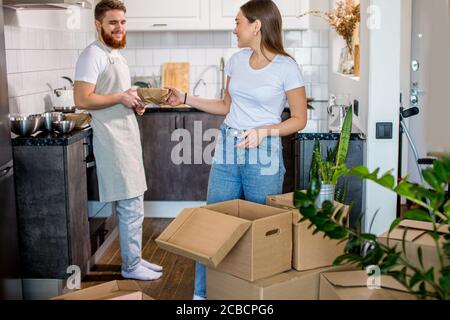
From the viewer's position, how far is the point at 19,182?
347 cm

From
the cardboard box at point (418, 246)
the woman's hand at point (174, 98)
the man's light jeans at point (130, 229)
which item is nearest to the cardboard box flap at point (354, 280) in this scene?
the cardboard box at point (418, 246)

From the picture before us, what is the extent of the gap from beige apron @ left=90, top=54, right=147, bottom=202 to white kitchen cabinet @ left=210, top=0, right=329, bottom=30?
1.77 meters

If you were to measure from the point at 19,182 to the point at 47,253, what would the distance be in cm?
41

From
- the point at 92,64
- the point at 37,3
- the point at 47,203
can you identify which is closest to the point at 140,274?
the point at 47,203

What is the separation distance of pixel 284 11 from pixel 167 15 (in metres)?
0.96

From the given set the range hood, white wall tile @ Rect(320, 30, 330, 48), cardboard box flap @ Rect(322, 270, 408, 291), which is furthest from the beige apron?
white wall tile @ Rect(320, 30, 330, 48)

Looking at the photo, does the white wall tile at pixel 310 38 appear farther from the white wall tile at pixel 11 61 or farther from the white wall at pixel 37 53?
the white wall tile at pixel 11 61

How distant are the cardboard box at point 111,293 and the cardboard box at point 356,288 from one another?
0.64 m

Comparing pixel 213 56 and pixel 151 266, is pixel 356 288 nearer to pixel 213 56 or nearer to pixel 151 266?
pixel 151 266

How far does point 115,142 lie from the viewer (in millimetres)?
3727

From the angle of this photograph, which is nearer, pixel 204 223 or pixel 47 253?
pixel 204 223
